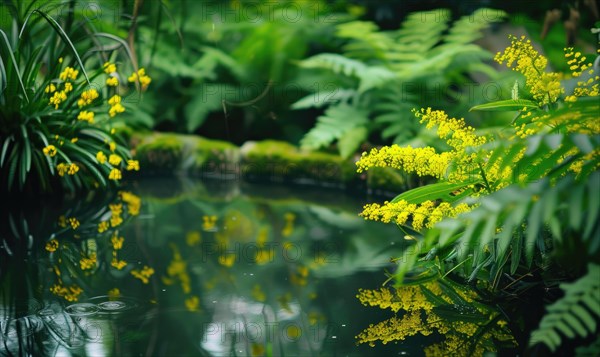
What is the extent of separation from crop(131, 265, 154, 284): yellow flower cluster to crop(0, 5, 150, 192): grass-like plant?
1.16 meters

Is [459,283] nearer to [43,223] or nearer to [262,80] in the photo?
[43,223]

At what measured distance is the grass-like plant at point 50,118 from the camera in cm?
420

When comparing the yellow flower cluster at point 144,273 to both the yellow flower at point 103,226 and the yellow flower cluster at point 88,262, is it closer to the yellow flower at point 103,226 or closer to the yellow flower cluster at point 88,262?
the yellow flower cluster at point 88,262

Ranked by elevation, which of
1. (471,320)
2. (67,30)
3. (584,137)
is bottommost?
(471,320)

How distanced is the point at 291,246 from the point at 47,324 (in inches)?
57.7

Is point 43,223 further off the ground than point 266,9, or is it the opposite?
point 266,9

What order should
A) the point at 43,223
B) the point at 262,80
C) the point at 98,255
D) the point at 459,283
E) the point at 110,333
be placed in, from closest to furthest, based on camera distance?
the point at 110,333
the point at 459,283
the point at 98,255
the point at 43,223
the point at 262,80

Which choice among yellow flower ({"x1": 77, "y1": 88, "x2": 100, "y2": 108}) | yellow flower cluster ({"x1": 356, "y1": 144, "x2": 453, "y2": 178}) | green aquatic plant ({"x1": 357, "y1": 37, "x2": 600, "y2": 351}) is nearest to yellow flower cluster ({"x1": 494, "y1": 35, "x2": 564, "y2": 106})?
green aquatic plant ({"x1": 357, "y1": 37, "x2": 600, "y2": 351})

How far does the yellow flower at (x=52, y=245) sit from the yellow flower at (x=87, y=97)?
88 cm

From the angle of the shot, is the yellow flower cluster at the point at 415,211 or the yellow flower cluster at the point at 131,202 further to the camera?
the yellow flower cluster at the point at 131,202

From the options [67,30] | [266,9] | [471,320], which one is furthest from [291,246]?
[266,9]

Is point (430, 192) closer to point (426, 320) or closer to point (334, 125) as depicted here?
point (426, 320)

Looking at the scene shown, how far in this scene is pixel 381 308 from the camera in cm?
266

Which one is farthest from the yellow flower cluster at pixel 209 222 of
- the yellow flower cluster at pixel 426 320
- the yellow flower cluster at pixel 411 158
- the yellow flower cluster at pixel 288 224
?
the yellow flower cluster at pixel 411 158
